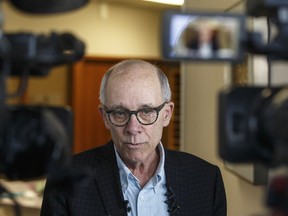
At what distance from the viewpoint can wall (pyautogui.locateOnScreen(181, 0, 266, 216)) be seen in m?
2.36

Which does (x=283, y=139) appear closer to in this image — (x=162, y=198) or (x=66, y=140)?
(x=66, y=140)

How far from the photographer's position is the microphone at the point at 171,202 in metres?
1.50

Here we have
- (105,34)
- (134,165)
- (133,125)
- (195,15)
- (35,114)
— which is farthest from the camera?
(105,34)

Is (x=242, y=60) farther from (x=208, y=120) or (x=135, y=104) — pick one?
(x=208, y=120)

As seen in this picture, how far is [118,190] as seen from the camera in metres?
1.51

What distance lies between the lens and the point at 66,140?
86 cm

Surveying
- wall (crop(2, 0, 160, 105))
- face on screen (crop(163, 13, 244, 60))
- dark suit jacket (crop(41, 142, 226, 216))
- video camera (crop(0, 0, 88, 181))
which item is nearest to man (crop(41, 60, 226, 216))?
dark suit jacket (crop(41, 142, 226, 216))

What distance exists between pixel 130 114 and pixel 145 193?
0.24 meters

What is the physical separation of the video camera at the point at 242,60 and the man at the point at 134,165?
2.08 feet

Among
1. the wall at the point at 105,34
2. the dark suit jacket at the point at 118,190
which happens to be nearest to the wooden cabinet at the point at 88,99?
the wall at the point at 105,34

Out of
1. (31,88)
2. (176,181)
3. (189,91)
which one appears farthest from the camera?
(31,88)

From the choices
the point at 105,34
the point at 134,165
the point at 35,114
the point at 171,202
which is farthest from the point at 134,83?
the point at 105,34

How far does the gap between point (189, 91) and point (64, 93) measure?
2756mm

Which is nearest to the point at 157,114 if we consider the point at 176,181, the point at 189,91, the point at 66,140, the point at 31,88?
the point at 176,181
